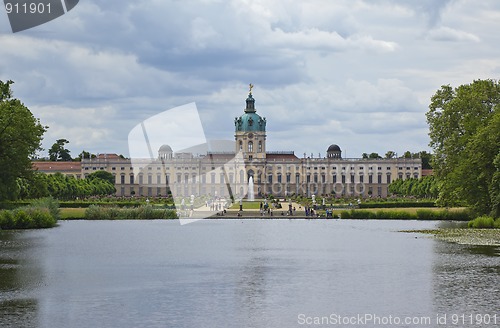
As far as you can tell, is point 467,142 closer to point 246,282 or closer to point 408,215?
point 408,215

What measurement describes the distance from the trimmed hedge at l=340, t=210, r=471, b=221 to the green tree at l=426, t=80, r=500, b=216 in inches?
118

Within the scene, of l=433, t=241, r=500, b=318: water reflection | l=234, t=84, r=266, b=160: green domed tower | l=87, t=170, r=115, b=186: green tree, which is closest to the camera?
l=433, t=241, r=500, b=318: water reflection

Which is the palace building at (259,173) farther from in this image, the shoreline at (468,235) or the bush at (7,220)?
the shoreline at (468,235)

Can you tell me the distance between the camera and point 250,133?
502 feet

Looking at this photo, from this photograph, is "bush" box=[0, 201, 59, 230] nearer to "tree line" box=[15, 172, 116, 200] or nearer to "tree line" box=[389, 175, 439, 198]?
"tree line" box=[15, 172, 116, 200]

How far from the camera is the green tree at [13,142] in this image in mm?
47219

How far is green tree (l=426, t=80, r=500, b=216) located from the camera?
158 feet

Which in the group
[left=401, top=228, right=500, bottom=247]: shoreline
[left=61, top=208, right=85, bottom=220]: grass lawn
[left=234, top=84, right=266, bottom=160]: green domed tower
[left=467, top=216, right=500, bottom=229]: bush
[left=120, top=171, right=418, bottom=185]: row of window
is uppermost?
[left=234, top=84, right=266, bottom=160]: green domed tower

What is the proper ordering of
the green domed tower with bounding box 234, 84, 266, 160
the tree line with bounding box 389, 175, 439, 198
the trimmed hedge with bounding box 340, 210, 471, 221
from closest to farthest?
1. the trimmed hedge with bounding box 340, 210, 471, 221
2. the tree line with bounding box 389, 175, 439, 198
3. the green domed tower with bounding box 234, 84, 266, 160

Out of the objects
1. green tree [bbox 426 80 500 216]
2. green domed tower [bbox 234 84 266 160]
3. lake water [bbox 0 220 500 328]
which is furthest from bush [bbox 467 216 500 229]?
green domed tower [bbox 234 84 266 160]

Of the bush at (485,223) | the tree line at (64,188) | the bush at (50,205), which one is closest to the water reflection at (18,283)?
the bush at (50,205)

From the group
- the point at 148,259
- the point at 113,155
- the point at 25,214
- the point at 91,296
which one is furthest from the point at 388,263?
the point at 113,155

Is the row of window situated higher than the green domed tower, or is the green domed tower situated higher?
the green domed tower

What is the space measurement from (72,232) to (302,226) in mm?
15394
